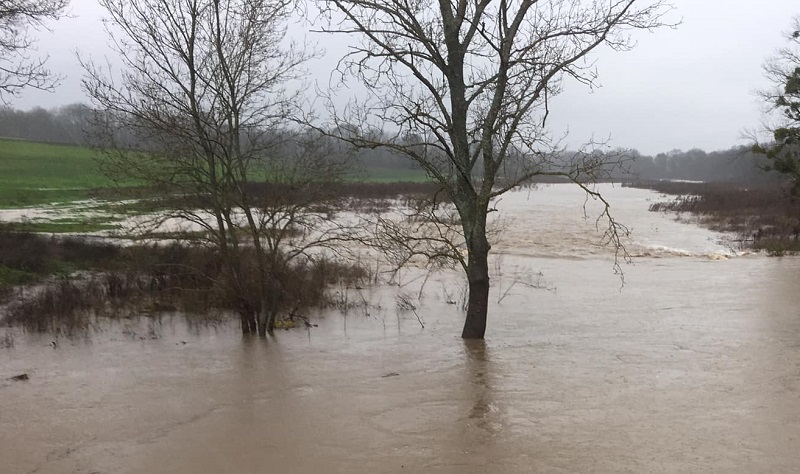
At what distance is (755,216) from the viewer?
39.8m

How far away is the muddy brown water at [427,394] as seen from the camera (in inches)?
229

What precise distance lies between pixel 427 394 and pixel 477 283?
9.41 ft

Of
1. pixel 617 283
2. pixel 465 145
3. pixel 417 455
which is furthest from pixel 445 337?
pixel 617 283

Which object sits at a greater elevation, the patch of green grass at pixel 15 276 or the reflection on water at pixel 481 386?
the patch of green grass at pixel 15 276

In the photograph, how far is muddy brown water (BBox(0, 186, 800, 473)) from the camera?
5.82 metres

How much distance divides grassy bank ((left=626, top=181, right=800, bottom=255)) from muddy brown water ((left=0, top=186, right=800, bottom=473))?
14428 mm

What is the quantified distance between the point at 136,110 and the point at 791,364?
414 inches

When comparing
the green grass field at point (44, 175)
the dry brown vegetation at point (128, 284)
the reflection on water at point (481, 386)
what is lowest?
the reflection on water at point (481, 386)

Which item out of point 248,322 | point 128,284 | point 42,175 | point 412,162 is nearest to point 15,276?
point 128,284

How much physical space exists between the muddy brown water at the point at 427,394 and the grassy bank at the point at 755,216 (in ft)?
47.3

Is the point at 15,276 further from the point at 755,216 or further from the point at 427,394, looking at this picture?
the point at 755,216

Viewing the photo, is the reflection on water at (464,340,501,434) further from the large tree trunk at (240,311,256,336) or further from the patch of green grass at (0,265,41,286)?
the patch of green grass at (0,265,41,286)

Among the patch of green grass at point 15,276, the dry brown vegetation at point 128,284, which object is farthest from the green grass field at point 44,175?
the patch of green grass at point 15,276

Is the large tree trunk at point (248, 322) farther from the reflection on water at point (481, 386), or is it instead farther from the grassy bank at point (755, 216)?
the grassy bank at point (755, 216)
